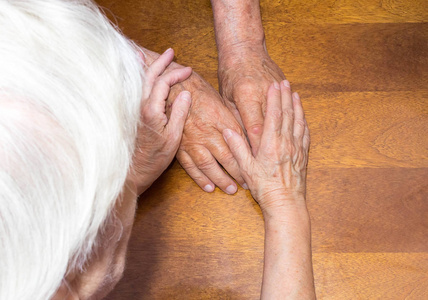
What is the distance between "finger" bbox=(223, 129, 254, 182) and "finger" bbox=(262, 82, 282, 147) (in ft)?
0.17

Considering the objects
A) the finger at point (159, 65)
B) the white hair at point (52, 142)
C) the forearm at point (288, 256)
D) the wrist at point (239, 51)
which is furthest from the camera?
the wrist at point (239, 51)

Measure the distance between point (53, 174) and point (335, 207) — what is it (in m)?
0.67

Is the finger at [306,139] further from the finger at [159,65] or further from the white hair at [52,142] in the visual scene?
the white hair at [52,142]

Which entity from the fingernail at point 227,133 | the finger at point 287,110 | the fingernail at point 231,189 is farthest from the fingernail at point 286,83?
the fingernail at point 231,189

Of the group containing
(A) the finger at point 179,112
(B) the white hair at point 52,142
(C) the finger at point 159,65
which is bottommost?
(A) the finger at point 179,112

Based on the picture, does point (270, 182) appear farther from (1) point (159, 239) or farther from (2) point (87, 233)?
(2) point (87, 233)

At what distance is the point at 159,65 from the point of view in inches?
33.5

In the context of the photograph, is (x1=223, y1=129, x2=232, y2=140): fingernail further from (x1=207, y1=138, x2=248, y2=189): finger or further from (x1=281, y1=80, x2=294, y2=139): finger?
(x1=281, y1=80, x2=294, y2=139): finger

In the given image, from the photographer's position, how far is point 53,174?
0.43 m

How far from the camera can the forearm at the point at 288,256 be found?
73 centimetres

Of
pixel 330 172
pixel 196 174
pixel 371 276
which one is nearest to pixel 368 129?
pixel 330 172

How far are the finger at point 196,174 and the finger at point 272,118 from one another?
0.58 feet

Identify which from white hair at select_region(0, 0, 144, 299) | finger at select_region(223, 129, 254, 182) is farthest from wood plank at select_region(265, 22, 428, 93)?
white hair at select_region(0, 0, 144, 299)

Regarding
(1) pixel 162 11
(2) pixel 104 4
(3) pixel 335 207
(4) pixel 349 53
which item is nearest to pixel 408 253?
(3) pixel 335 207
